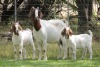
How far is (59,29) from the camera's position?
13742 mm

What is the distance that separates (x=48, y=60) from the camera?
12.7 meters

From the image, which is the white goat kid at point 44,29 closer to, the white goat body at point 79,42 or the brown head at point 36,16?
the brown head at point 36,16

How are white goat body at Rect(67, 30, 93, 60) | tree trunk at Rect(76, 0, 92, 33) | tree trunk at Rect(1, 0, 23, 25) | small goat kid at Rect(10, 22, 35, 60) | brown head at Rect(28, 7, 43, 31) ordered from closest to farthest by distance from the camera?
brown head at Rect(28, 7, 43, 31) → small goat kid at Rect(10, 22, 35, 60) → white goat body at Rect(67, 30, 93, 60) → tree trunk at Rect(76, 0, 92, 33) → tree trunk at Rect(1, 0, 23, 25)

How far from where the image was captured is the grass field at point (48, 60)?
37.6 feet

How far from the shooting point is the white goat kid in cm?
1259

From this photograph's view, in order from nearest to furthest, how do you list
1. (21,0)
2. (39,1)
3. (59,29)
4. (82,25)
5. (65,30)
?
(65,30), (59,29), (82,25), (39,1), (21,0)

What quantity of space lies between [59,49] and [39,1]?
4.41m

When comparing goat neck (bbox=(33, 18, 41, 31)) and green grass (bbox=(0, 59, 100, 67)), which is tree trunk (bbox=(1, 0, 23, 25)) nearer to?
goat neck (bbox=(33, 18, 41, 31))

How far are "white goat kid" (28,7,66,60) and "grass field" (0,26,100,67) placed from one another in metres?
0.68

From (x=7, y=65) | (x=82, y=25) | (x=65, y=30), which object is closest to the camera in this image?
(x=7, y=65)

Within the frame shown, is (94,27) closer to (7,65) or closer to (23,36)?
(23,36)

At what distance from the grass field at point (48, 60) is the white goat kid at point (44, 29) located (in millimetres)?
676

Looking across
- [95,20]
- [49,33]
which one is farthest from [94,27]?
[49,33]


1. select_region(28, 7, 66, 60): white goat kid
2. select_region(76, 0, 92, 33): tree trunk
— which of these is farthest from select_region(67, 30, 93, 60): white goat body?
select_region(76, 0, 92, 33): tree trunk
